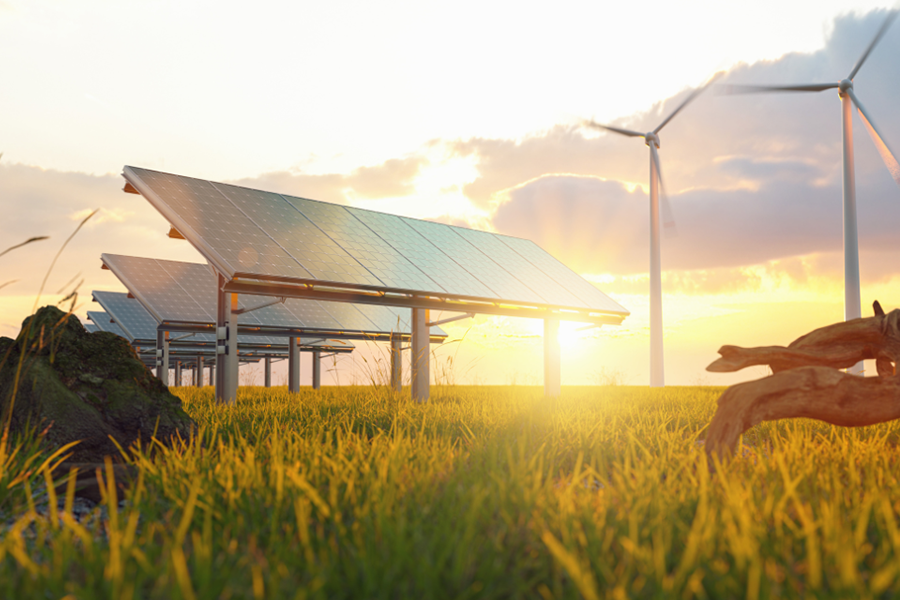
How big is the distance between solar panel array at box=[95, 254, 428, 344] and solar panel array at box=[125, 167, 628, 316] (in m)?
3.44

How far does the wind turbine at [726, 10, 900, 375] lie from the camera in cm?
1609

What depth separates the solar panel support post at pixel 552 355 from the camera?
545 inches

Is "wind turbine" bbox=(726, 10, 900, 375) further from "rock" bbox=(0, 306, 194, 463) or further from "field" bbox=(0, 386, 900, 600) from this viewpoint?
"rock" bbox=(0, 306, 194, 463)

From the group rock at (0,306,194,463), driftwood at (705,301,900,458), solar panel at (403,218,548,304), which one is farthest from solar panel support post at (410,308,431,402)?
driftwood at (705,301,900,458)

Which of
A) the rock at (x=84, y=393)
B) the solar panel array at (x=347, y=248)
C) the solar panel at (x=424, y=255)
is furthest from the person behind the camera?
the solar panel at (x=424, y=255)

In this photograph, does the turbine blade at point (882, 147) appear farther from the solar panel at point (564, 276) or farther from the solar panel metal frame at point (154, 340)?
the solar panel metal frame at point (154, 340)

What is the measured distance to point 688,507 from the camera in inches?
123

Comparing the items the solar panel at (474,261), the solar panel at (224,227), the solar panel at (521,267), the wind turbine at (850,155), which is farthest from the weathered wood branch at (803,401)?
the wind turbine at (850,155)

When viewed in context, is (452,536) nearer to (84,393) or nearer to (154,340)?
(84,393)

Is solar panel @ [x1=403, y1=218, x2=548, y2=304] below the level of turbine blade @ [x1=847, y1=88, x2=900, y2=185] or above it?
below

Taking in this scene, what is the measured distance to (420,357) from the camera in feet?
35.4

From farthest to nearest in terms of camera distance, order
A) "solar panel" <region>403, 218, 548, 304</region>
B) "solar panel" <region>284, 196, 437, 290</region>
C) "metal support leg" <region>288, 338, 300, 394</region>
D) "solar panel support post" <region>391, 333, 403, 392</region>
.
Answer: "metal support leg" <region>288, 338, 300, 394</region>
"solar panel" <region>403, 218, 548, 304</region>
"solar panel" <region>284, 196, 437, 290</region>
"solar panel support post" <region>391, 333, 403, 392</region>

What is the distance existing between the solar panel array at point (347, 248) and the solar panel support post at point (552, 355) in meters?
0.80

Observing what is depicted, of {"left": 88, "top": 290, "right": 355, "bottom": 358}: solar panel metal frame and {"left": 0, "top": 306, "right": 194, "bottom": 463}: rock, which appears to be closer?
{"left": 0, "top": 306, "right": 194, "bottom": 463}: rock
